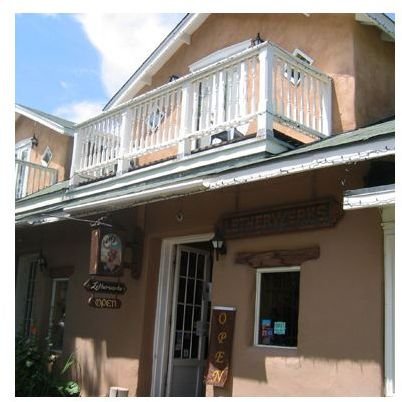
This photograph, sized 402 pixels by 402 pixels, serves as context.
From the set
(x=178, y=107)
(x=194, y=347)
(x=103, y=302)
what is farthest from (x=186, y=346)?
(x=178, y=107)

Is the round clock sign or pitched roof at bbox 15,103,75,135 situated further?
pitched roof at bbox 15,103,75,135

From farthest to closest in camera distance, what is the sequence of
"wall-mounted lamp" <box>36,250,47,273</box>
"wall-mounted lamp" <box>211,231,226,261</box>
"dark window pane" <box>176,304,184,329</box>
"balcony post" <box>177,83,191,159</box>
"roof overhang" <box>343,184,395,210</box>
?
"wall-mounted lamp" <box>36,250,47,273</box> < "dark window pane" <box>176,304,184,329</box> < "balcony post" <box>177,83,191,159</box> < "wall-mounted lamp" <box>211,231,226,261</box> < "roof overhang" <box>343,184,395,210</box>

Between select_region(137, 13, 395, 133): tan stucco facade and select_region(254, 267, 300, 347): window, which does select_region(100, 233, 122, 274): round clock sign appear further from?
select_region(137, 13, 395, 133): tan stucco facade

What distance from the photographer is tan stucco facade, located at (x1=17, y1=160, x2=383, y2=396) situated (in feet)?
20.8

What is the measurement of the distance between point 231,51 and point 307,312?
540 centimetres

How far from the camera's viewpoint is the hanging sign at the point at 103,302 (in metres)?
8.31

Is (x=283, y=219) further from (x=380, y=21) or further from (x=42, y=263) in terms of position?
(x=42, y=263)

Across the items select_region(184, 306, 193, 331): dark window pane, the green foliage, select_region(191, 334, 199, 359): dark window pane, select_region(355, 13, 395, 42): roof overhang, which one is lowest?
the green foliage

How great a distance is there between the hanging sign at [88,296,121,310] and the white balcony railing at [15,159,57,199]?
20.9 ft

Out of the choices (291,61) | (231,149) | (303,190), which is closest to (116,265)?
(231,149)

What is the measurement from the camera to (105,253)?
27.3ft

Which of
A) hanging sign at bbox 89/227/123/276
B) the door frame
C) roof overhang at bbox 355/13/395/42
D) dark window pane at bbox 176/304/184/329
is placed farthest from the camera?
dark window pane at bbox 176/304/184/329

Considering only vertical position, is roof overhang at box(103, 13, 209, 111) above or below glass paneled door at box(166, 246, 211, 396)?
above

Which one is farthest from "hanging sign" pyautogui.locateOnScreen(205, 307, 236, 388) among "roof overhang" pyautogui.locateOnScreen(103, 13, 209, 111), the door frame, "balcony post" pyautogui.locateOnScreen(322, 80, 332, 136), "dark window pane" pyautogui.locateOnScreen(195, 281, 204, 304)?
"roof overhang" pyautogui.locateOnScreen(103, 13, 209, 111)
